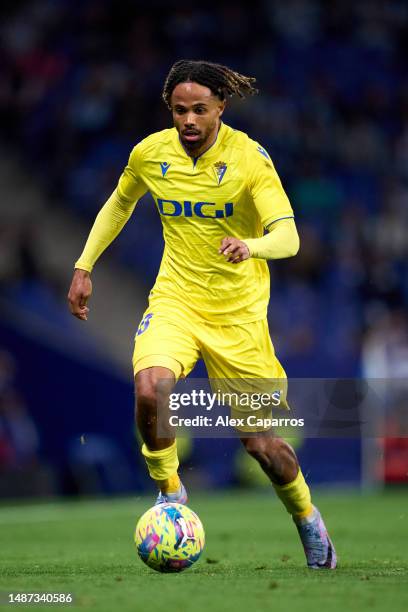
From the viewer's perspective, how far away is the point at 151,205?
18.1 metres

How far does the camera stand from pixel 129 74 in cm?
1919

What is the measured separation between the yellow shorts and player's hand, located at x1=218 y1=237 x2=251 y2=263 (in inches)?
32.6

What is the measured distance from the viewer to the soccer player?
706 cm

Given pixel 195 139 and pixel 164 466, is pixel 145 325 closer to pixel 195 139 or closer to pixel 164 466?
pixel 164 466

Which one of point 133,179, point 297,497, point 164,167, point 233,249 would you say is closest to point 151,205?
point 133,179

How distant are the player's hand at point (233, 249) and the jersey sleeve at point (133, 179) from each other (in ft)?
3.96

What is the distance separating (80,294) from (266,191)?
3.86ft

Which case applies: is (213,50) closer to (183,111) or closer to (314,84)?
(314,84)

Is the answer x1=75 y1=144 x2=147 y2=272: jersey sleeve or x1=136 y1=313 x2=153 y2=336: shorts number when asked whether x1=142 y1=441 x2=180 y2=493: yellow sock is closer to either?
x1=136 y1=313 x2=153 y2=336: shorts number

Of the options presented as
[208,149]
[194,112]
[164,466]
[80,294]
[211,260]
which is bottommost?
[164,466]

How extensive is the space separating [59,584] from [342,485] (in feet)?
33.8

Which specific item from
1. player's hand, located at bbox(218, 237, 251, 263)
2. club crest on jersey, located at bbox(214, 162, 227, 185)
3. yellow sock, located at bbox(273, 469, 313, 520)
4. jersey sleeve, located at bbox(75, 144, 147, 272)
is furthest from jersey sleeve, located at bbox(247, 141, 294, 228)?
yellow sock, located at bbox(273, 469, 313, 520)

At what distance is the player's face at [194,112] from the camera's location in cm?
707

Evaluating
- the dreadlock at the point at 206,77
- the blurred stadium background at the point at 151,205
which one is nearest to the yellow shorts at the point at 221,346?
the dreadlock at the point at 206,77
